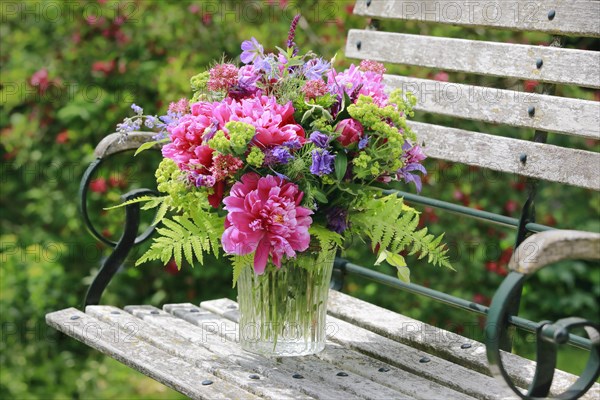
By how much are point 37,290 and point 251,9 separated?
1424mm

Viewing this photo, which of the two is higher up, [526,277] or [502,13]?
[502,13]

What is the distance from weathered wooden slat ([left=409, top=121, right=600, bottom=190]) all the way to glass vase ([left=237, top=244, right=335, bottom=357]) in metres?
0.57

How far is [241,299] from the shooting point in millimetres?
2158

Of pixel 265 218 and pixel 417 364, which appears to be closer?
pixel 265 218

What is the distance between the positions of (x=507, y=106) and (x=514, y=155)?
126 millimetres

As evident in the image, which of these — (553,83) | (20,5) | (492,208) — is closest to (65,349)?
(20,5)

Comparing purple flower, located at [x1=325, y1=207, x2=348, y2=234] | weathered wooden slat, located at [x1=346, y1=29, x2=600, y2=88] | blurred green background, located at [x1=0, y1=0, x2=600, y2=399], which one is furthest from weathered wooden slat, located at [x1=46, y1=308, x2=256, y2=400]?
blurred green background, located at [x1=0, y1=0, x2=600, y2=399]

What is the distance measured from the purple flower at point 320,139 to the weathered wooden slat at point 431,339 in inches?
22.3

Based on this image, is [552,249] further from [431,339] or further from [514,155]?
[514,155]

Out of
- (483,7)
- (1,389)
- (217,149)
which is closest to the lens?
(217,149)

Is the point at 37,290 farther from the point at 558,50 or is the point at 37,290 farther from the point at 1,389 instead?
the point at 558,50

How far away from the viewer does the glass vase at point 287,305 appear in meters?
2.08

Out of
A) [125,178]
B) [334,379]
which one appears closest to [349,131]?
[334,379]

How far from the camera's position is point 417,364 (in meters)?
2.12
